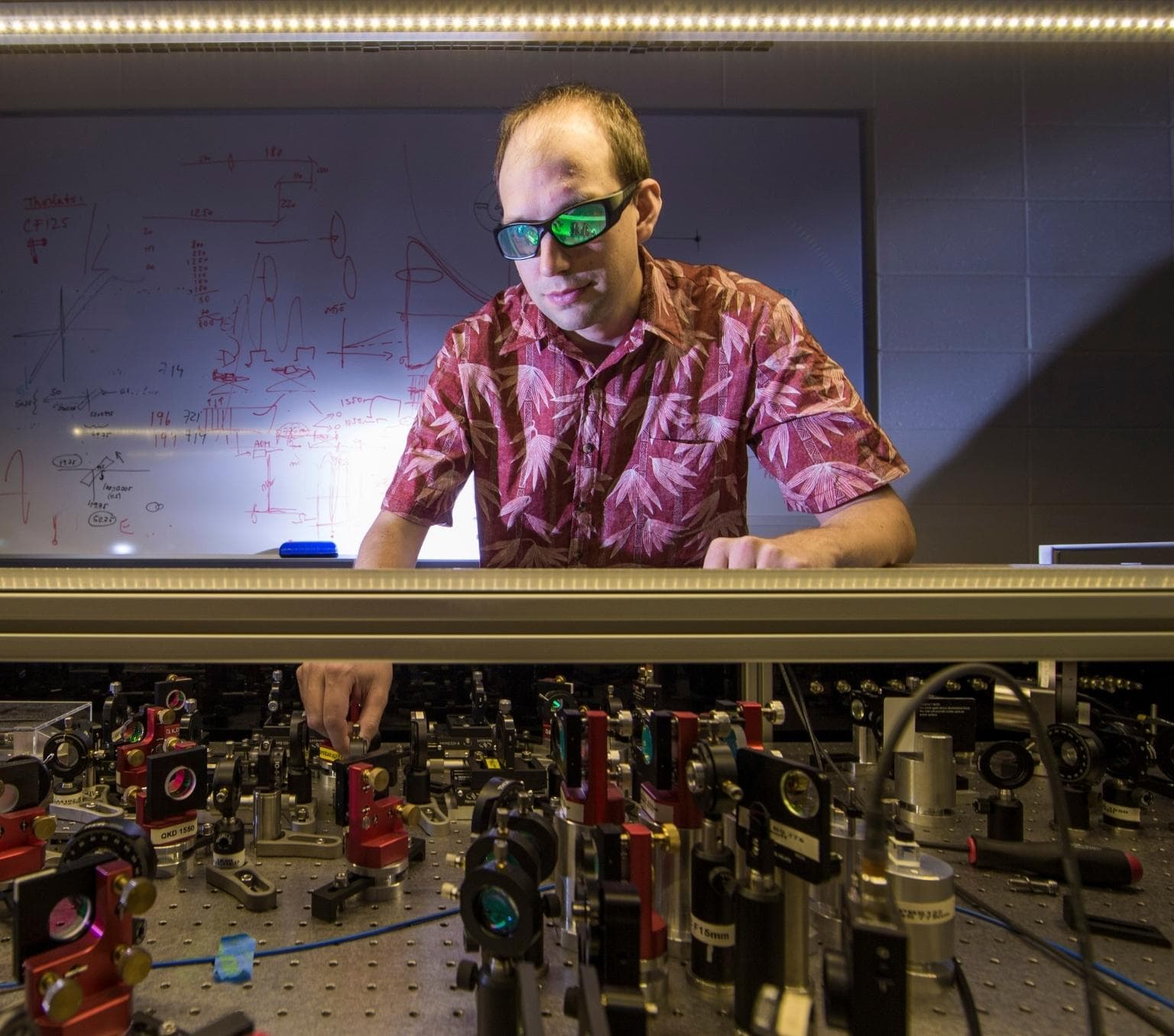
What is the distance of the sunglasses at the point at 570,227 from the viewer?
119 cm

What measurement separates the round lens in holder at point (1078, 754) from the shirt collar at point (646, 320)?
0.94 m

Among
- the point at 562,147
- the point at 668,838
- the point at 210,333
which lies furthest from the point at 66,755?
the point at 210,333

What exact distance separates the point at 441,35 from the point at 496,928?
165 centimetres

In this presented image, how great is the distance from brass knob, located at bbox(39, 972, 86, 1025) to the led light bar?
163cm

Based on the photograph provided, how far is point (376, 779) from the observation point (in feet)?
2.89

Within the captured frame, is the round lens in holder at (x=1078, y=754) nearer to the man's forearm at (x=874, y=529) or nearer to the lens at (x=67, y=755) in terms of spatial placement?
the man's forearm at (x=874, y=529)

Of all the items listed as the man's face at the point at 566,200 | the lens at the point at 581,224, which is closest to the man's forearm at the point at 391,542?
the man's face at the point at 566,200

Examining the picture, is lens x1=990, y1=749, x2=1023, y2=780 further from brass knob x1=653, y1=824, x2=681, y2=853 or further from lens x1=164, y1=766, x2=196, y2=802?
lens x1=164, y1=766, x2=196, y2=802

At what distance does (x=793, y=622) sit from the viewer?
23.1 inches

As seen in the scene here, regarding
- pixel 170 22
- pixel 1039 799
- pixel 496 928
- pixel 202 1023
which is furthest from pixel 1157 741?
pixel 170 22

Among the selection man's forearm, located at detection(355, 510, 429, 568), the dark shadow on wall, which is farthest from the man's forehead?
the dark shadow on wall

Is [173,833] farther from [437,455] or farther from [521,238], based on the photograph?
[521,238]

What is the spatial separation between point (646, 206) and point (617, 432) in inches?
17.7

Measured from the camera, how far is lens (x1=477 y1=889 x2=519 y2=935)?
0.58 meters
